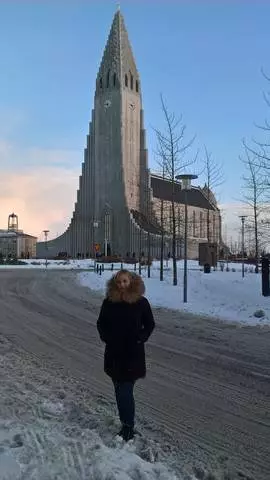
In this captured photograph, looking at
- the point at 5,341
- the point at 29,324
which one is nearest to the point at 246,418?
the point at 5,341

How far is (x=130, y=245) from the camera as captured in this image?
101875 millimetres

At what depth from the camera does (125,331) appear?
5020 mm

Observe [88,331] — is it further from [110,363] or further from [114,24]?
[114,24]

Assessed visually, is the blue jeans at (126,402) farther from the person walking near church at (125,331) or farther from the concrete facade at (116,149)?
the concrete facade at (116,149)

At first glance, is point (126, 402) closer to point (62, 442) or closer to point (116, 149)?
point (62, 442)

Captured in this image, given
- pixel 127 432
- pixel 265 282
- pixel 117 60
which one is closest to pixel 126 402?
pixel 127 432

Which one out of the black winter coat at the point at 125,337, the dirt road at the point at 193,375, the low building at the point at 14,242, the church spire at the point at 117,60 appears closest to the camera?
the black winter coat at the point at 125,337

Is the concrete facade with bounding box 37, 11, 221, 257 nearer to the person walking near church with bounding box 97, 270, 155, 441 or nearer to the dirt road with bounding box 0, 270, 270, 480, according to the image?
the dirt road with bounding box 0, 270, 270, 480

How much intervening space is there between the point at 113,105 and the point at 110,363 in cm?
10022

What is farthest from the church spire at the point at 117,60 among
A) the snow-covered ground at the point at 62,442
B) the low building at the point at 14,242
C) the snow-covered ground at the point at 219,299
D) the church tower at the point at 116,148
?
the snow-covered ground at the point at 62,442

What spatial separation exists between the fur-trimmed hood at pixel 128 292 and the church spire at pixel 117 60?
327 ft

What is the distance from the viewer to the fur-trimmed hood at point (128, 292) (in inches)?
199

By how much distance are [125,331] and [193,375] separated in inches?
134

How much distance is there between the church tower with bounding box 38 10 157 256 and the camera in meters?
102
